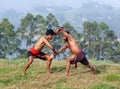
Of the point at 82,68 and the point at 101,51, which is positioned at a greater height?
the point at 82,68

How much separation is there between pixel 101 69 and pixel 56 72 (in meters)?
1.99

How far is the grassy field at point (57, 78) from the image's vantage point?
11891 mm

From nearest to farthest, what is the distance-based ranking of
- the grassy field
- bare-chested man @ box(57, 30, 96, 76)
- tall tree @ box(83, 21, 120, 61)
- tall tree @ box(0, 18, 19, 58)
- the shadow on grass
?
the grassy field < bare-chested man @ box(57, 30, 96, 76) < the shadow on grass < tall tree @ box(0, 18, 19, 58) < tall tree @ box(83, 21, 120, 61)

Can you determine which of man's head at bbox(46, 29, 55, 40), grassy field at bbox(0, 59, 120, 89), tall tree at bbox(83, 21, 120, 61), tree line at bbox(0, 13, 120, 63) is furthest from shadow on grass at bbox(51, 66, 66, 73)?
tall tree at bbox(83, 21, 120, 61)

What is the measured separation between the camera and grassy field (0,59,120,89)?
11.9 metres

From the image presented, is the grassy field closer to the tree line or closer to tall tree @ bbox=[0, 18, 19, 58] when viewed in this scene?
tall tree @ bbox=[0, 18, 19, 58]

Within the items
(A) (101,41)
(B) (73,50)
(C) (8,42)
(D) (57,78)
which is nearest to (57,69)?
(B) (73,50)

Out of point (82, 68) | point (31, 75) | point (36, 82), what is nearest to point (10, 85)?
point (36, 82)

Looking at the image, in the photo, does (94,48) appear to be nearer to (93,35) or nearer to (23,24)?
(93,35)

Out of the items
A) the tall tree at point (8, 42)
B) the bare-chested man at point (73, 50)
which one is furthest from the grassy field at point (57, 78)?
the tall tree at point (8, 42)

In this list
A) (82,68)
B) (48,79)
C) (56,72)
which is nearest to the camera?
(48,79)

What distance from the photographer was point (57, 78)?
43.9 feet

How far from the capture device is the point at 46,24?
7050 cm

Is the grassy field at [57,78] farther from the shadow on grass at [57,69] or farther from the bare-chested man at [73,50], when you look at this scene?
the bare-chested man at [73,50]
